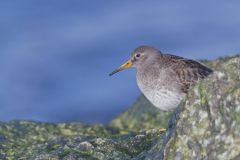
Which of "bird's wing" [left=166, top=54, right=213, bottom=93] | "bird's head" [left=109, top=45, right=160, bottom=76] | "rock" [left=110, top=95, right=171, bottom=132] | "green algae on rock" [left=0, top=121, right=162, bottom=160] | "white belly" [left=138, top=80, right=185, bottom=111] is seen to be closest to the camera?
"green algae on rock" [left=0, top=121, right=162, bottom=160]

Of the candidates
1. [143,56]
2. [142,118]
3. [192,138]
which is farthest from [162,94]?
[192,138]

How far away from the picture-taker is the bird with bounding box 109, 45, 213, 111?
490 inches

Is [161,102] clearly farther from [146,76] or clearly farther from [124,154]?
[124,154]

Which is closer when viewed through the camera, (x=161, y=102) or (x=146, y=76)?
(x=161, y=102)

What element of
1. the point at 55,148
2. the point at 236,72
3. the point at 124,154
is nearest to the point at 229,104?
the point at 236,72

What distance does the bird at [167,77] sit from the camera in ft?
40.9

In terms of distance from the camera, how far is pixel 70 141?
9.71 m

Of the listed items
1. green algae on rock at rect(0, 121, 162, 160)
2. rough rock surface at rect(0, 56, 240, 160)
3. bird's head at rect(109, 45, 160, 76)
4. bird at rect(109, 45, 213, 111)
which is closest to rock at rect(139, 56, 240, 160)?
rough rock surface at rect(0, 56, 240, 160)

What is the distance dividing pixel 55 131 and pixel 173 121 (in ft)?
17.9

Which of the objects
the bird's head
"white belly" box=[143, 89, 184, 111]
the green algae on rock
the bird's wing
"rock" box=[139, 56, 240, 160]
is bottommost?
"rock" box=[139, 56, 240, 160]

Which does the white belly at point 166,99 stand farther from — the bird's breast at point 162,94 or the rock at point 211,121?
the rock at point 211,121

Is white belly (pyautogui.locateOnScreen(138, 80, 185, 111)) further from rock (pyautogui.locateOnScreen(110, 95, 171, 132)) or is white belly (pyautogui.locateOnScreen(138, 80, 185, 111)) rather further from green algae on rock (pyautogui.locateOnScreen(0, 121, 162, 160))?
green algae on rock (pyautogui.locateOnScreen(0, 121, 162, 160))

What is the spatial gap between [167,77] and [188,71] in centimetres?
41

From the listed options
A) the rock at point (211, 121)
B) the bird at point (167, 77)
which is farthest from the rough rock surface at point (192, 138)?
the bird at point (167, 77)
